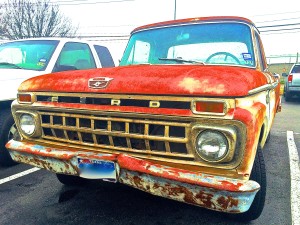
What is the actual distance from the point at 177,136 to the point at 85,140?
86 cm

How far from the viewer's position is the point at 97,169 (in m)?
2.12

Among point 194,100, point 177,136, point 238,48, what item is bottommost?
point 177,136

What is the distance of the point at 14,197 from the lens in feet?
9.97

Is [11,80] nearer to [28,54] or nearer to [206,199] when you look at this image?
[28,54]

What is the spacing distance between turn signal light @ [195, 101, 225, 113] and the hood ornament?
2.53 feet

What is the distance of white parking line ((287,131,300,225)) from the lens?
8.84 ft

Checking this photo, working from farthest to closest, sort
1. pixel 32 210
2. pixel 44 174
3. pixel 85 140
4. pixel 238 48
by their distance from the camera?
pixel 44 174
pixel 238 48
pixel 32 210
pixel 85 140

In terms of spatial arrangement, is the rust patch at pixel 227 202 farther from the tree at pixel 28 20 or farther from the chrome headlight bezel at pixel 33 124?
the tree at pixel 28 20

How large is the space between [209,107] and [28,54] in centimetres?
385

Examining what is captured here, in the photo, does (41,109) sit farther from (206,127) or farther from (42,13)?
(42,13)

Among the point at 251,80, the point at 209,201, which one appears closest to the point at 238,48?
the point at 251,80

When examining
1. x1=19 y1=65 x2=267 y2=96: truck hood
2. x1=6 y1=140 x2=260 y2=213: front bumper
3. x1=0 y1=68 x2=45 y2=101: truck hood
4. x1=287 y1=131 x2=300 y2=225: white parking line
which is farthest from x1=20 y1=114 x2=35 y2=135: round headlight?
x1=287 y1=131 x2=300 y2=225: white parking line

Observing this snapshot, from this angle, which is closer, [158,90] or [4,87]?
[158,90]

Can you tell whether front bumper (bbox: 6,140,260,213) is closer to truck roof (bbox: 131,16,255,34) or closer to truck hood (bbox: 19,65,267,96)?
truck hood (bbox: 19,65,267,96)
